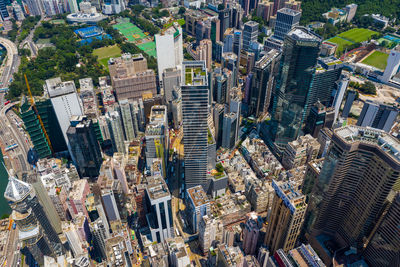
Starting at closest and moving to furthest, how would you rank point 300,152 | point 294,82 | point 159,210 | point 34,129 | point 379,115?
1. point 159,210
2. point 294,82
3. point 300,152
4. point 34,129
5. point 379,115

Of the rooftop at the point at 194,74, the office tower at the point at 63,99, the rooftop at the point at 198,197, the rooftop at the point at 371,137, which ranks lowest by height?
the rooftop at the point at 198,197

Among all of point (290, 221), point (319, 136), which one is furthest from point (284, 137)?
point (290, 221)

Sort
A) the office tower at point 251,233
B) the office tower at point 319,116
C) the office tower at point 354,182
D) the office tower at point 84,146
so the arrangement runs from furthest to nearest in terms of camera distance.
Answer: the office tower at point 319,116, the office tower at point 84,146, the office tower at point 251,233, the office tower at point 354,182

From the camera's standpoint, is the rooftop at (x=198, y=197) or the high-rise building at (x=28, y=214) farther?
the rooftop at (x=198, y=197)

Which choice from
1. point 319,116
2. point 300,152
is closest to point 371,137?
point 300,152

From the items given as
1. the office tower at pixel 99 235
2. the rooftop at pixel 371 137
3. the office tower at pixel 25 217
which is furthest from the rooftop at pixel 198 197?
the office tower at pixel 25 217

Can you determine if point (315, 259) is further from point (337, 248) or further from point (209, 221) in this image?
point (209, 221)

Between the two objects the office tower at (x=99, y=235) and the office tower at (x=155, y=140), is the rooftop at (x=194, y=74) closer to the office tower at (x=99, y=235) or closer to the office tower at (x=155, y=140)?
the office tower at (x=155, y=140)

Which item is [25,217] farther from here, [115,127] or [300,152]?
[300,152]
